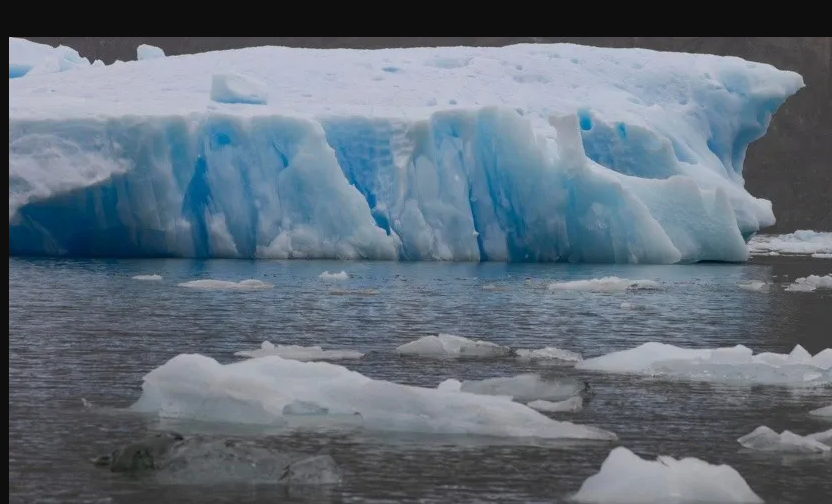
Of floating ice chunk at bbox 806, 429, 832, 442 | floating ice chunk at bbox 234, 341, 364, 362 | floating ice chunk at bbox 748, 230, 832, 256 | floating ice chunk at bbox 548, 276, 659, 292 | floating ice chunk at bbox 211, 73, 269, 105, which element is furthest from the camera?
floating ice chunk at bbox 748, 230, 832, 256

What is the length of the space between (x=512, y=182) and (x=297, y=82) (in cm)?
648

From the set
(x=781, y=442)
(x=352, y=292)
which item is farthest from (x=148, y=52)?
(x=781, y=442)

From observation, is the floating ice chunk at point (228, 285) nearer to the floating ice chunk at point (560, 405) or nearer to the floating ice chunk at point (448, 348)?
the floating ice chunk at point (448, 348)

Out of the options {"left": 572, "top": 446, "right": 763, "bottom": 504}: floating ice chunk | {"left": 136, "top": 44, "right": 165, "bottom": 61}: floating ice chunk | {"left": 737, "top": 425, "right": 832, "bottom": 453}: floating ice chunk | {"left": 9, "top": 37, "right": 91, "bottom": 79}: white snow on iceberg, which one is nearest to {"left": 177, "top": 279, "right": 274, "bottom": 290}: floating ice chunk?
{"left": 737, "top": 425, "right": 832, "bottom": 453}: floating ice chunk

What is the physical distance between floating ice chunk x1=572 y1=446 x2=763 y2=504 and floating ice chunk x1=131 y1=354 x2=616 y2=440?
1278mm

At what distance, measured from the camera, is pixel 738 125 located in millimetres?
32125

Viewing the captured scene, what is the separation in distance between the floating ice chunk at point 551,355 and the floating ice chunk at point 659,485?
16.2 feet

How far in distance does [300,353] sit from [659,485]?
17.1 ft

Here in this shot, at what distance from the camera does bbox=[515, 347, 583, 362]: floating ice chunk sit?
11.8 meters

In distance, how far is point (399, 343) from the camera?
1281 centimetres

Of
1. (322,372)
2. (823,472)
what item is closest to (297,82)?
(322,372)

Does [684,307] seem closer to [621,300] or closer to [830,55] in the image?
[621,300]

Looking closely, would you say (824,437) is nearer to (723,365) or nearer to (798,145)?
(723,365)

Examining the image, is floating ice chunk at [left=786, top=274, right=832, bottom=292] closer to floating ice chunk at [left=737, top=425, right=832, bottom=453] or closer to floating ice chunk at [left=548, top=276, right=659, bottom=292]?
floating ice chunk at [left=548, top=276, right=659, bottom=292]
